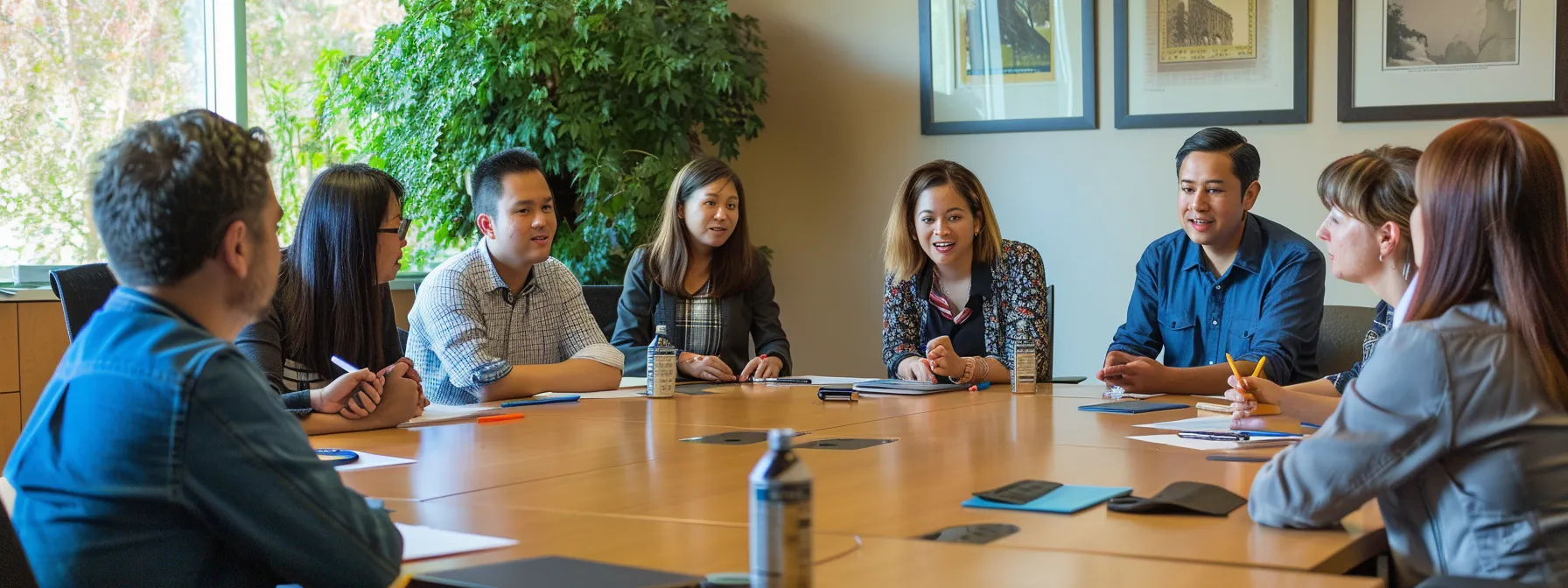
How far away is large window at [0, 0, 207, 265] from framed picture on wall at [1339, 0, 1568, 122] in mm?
3976

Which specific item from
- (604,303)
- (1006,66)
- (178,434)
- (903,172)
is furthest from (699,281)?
(178,434)

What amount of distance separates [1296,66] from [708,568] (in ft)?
12.2

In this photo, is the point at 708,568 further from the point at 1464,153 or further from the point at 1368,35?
the point at 1368,35

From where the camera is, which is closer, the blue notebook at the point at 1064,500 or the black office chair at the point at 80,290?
the blue notebook at the point at 1064,500

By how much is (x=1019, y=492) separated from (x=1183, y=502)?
8.1 inches

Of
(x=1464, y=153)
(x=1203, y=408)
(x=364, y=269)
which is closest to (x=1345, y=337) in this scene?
(x=1203, y=408)

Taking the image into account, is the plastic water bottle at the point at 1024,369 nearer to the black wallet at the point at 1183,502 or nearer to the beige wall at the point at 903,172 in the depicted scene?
the black wallet at the point at 1183,502

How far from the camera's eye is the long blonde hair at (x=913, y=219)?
360cm

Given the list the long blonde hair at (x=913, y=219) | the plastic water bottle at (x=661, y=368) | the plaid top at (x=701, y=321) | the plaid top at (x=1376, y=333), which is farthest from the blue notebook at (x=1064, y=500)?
the plaid top at (x=701, y=321)

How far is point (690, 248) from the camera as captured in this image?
12.6 feet

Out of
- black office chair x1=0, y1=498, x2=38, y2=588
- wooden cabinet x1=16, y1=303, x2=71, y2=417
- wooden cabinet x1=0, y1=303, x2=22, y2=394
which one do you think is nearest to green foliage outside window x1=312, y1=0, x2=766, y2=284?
wooden cabinet x1=16, y1=303, x2=71, y2=417

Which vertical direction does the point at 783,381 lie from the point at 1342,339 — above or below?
below

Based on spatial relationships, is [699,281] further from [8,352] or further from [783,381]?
[8,352]

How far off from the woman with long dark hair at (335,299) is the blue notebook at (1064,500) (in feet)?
4.12
